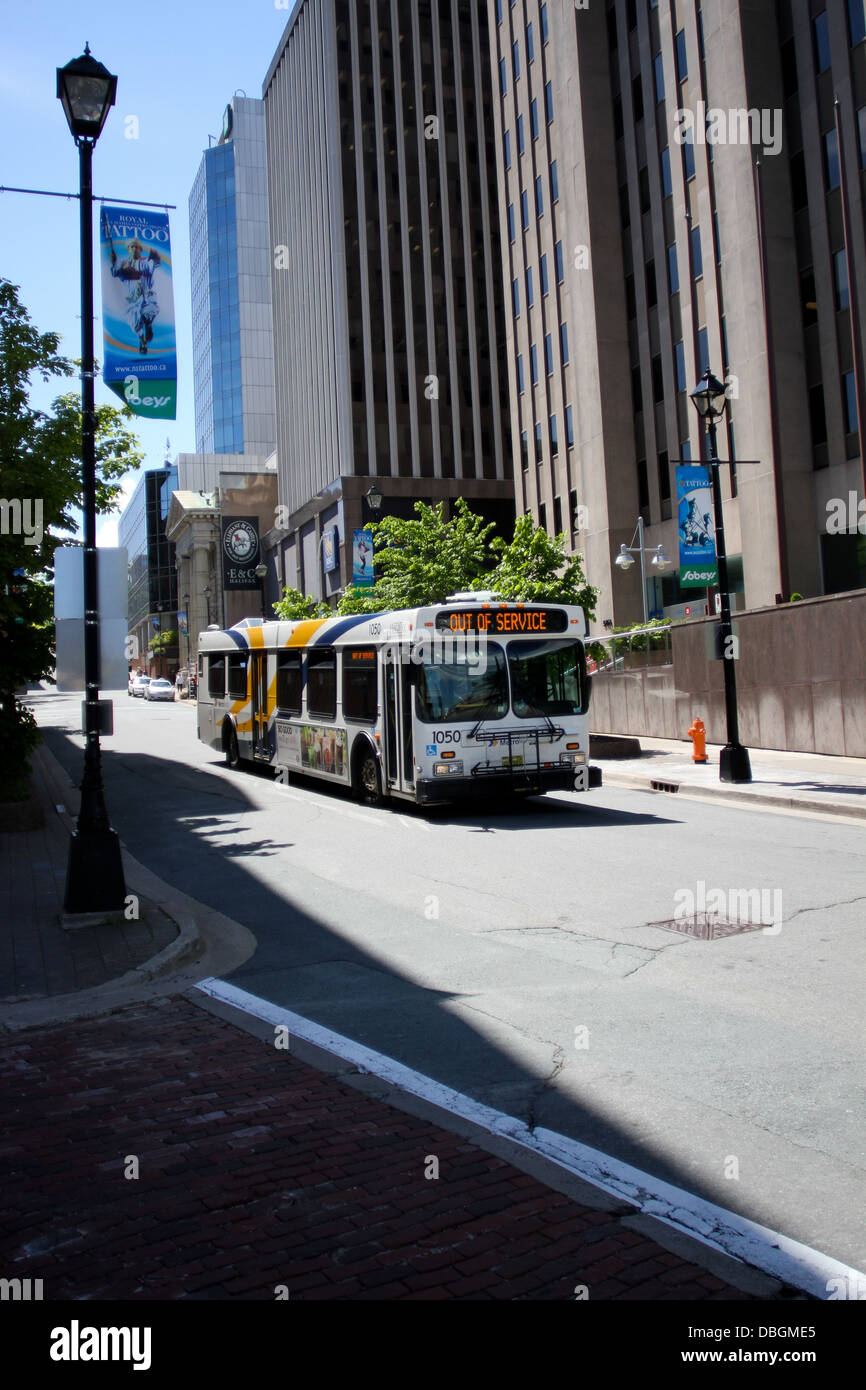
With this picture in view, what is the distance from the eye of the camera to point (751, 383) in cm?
3131

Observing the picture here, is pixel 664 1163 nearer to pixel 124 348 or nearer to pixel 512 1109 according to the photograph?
pixel 512 1109

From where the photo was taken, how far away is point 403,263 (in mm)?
61469

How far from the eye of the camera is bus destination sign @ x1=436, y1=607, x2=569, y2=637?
14977 mm

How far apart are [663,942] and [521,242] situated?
4574 centimetres

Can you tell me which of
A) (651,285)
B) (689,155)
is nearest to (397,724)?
(689,155)

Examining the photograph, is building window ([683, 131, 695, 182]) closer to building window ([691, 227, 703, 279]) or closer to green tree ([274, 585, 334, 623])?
building window ([691, 227, 703, 279])

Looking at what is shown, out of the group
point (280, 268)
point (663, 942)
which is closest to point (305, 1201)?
point (663, 942)

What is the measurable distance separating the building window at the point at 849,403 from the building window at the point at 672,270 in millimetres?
8783

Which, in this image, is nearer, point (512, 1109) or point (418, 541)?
point (512, 1109)

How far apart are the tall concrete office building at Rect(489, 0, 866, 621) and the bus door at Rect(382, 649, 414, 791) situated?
16846 mm

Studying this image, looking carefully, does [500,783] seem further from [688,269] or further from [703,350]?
[688,269]

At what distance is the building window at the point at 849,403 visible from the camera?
29.6 m

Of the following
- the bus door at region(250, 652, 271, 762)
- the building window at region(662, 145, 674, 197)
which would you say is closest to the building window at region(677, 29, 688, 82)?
the building window at region(662, 145, 674, 197)
